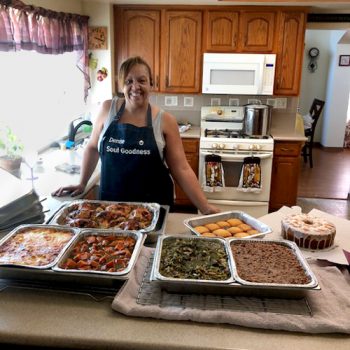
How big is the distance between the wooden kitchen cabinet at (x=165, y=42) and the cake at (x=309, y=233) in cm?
284

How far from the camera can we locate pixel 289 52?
4055 millimetres

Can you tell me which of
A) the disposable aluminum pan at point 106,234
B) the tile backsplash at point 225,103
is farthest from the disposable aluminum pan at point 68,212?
the tile backsplash at point 225,103

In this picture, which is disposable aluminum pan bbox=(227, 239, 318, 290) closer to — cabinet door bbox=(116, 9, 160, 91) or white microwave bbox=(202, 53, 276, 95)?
white microwave bbox=(202, 53, 276, 95)

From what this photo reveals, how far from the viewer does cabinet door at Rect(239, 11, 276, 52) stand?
156 inches

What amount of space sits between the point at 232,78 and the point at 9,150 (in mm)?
2325

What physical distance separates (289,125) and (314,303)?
139 inches

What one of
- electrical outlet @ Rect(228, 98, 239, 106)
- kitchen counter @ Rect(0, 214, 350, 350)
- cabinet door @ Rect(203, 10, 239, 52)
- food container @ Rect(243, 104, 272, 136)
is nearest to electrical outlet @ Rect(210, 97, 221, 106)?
electrical outlet @ Rect(228, 98, 239, 106)

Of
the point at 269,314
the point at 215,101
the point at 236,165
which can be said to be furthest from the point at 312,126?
the point at 269,314

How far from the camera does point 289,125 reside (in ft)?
14.7

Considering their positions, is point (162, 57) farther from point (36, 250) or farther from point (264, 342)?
point (264, 342)

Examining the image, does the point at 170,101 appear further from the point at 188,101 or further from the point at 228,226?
the point at 228,226

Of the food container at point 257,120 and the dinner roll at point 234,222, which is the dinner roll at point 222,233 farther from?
the food container at point 257,120

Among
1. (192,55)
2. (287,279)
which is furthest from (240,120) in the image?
(287,279)

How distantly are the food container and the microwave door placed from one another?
0.18 meters
